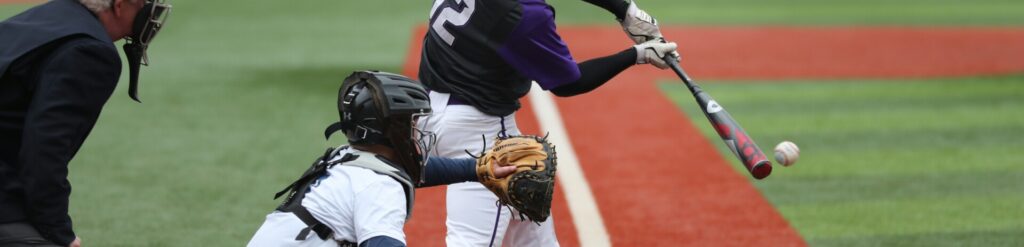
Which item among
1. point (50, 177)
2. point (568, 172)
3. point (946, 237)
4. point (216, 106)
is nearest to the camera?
point (50, 177)

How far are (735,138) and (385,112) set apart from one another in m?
1.54

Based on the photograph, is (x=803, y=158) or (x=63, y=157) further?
(x=803, y=158)

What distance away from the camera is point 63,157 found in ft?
12.2

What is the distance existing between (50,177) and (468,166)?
121 centimetres

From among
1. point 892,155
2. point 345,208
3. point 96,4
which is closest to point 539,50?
point 345,208

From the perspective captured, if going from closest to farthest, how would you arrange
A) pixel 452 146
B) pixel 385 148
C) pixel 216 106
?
pixel 385 148 < pixel 452 146 < pixel 216 106

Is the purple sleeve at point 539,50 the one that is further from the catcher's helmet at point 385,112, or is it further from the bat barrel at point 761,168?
the catcher's helmet at point 385,112

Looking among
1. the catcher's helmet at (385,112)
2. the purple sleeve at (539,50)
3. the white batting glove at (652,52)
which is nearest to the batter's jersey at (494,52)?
the purple sleeve at (539,50)

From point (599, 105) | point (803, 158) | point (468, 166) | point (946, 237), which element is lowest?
point (599, 105)

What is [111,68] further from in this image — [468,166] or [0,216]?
[468,166]

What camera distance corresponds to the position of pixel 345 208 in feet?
12.6

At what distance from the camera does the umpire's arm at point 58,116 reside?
369 centimetres

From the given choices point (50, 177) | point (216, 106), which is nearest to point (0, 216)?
point (50, 177)

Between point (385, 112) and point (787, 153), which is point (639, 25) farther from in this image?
point (385, 112)
